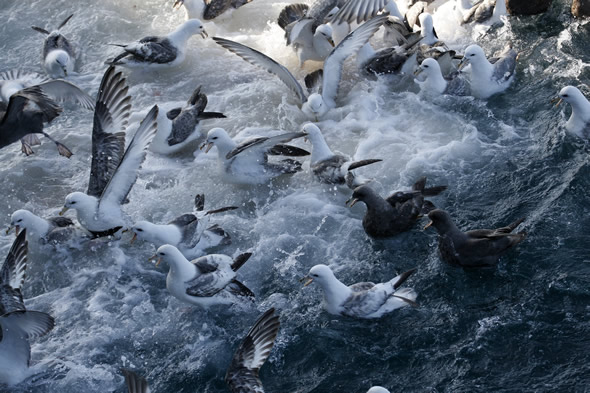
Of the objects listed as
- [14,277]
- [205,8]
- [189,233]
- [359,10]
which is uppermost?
[359,10]

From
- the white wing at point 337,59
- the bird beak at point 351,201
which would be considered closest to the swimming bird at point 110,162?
the bird beak at point 351,201

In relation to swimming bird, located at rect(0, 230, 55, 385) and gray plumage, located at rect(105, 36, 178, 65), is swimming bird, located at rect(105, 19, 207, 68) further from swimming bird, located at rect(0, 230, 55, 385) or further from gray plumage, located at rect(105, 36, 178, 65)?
swimming bird, located at rect(0, 230, 55, 385)

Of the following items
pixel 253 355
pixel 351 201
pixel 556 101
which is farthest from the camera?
pixel 556 101

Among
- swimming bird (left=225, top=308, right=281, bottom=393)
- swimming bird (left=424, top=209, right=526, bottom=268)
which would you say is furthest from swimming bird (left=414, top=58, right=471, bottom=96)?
swimming bird (left=225, top=308, right=281, bottom=393)

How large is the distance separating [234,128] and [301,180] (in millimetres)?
1437

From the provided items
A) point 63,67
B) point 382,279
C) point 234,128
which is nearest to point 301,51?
point 234,128

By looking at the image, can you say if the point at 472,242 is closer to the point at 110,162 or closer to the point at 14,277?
the point at 110,162

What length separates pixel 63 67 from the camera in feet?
35.6

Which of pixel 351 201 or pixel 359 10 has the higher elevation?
pixel 359 10

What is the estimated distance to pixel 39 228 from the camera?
310 inches

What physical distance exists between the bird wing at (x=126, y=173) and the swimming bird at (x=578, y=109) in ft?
15.5

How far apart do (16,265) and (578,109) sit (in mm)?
6283

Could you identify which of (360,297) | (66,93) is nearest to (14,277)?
(360,297)

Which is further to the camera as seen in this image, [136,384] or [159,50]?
[159,50]
